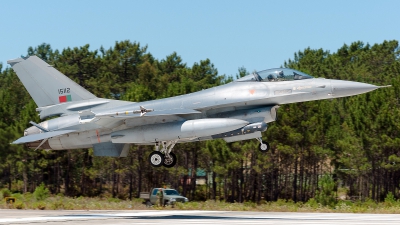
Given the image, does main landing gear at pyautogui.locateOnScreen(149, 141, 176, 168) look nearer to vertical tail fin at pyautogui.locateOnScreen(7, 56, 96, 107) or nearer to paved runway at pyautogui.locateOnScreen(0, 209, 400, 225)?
paved runway at pyautogui.locateOnScreen(0, 209, 400, 225)

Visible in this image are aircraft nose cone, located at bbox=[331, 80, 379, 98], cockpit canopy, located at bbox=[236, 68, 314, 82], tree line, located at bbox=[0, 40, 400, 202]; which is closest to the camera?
aircraft nose cone, located at bbox=[331, 80, 379, 98]

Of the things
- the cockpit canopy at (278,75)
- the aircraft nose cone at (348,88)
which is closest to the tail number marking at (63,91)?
the cockpit canopy at (278,75)

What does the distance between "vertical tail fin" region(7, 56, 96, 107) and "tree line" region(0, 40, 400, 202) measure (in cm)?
2028

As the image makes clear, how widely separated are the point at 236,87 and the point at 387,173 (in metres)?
32.3

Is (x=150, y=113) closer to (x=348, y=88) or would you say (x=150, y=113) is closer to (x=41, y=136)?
(x=41, y=136)

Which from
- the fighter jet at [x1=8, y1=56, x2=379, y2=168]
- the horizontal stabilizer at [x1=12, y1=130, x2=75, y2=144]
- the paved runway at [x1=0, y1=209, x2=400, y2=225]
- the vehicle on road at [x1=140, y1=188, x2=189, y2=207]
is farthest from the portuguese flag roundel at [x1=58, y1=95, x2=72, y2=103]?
the vehicle on road at [x1=140, y1=188, x2=189, y2=207]

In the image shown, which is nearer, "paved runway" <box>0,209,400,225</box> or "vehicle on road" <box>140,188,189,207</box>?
"paved runway" <box>0,209,400,225</box>

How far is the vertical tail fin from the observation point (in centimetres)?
2573

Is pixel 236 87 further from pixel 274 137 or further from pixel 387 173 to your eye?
pixel 387 173

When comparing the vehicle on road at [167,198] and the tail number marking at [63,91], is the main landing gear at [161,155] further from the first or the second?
the vehicle on road at [167,198]

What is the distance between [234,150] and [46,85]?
25900mm

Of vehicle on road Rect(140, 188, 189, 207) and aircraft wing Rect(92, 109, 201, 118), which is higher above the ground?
aircraft wing Rect(92, 109, 201, 118)

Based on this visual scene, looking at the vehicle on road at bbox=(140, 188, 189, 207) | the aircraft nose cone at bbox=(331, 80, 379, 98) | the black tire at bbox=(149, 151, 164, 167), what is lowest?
the vehicle on road at bbox=(140, 188, 189, 207)

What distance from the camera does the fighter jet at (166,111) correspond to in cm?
2188
